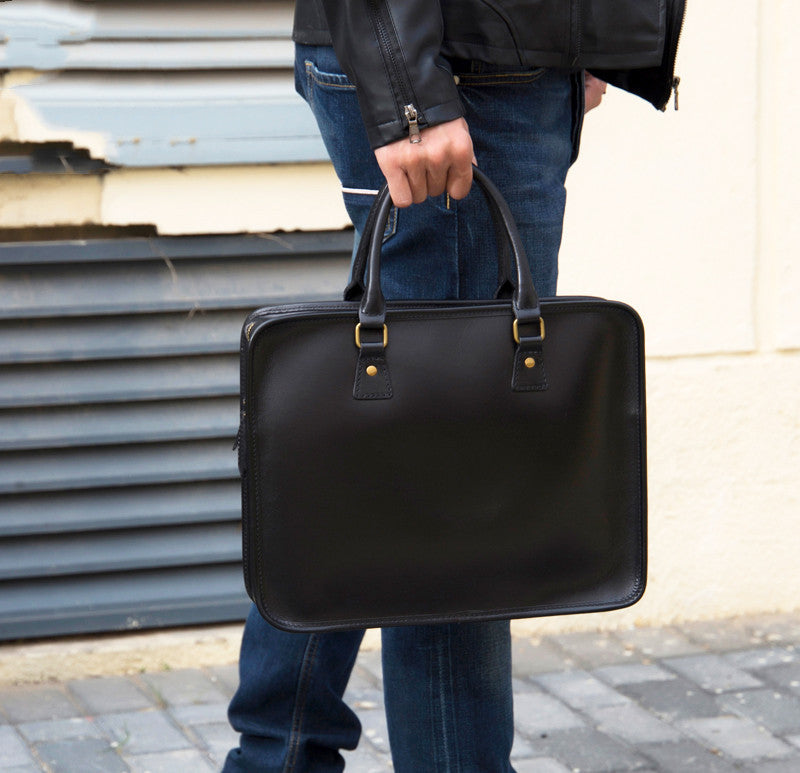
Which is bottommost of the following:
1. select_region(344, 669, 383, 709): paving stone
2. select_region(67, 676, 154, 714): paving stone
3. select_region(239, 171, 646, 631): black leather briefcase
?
select_region(67, 676, 154, 714): paving stone

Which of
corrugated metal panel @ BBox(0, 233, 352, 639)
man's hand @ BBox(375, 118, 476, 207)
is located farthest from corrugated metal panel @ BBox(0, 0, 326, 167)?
man's hand @ BBox(375, 118, 476, 207)

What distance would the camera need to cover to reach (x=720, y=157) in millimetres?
3420

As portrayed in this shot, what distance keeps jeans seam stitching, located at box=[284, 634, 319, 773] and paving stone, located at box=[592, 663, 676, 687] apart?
1.26m

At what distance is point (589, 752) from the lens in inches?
110

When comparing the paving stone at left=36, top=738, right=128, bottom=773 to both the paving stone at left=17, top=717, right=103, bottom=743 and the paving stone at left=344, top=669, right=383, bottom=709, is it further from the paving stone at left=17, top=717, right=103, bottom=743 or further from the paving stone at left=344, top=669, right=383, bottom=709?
the paving stone at left=344, top=669, right=383, bottom=709

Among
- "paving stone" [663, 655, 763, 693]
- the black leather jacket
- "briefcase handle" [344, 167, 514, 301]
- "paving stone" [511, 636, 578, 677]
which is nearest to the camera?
the black leather jacket

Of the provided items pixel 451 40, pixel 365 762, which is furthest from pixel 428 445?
pixel 365 762

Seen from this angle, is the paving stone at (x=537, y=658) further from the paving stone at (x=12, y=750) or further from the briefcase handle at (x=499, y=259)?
the briefcase handle at (x=499, y=259)

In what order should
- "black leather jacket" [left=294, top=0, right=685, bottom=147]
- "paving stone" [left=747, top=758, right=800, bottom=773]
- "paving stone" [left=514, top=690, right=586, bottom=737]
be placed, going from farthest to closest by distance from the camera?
1. "paving stone" [left=514, top=690, right=586, bottom=737]
2. "paving stone" [left=747, top=758, right=800, bottom=773]
3. "black leather jacket" [left=294, top=0, right=685, bottom=147]

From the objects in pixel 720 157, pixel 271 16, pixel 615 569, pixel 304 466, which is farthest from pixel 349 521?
pixel 720 157

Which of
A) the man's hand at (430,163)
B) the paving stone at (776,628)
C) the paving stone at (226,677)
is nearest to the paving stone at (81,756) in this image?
the paving stone at (226,677)

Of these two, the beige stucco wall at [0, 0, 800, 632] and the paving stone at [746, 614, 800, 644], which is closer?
the beige stucco wall at [0, 0, 800, 632]

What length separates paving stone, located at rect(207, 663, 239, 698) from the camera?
3180 millimetres

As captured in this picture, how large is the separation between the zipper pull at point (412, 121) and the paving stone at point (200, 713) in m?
1.70
